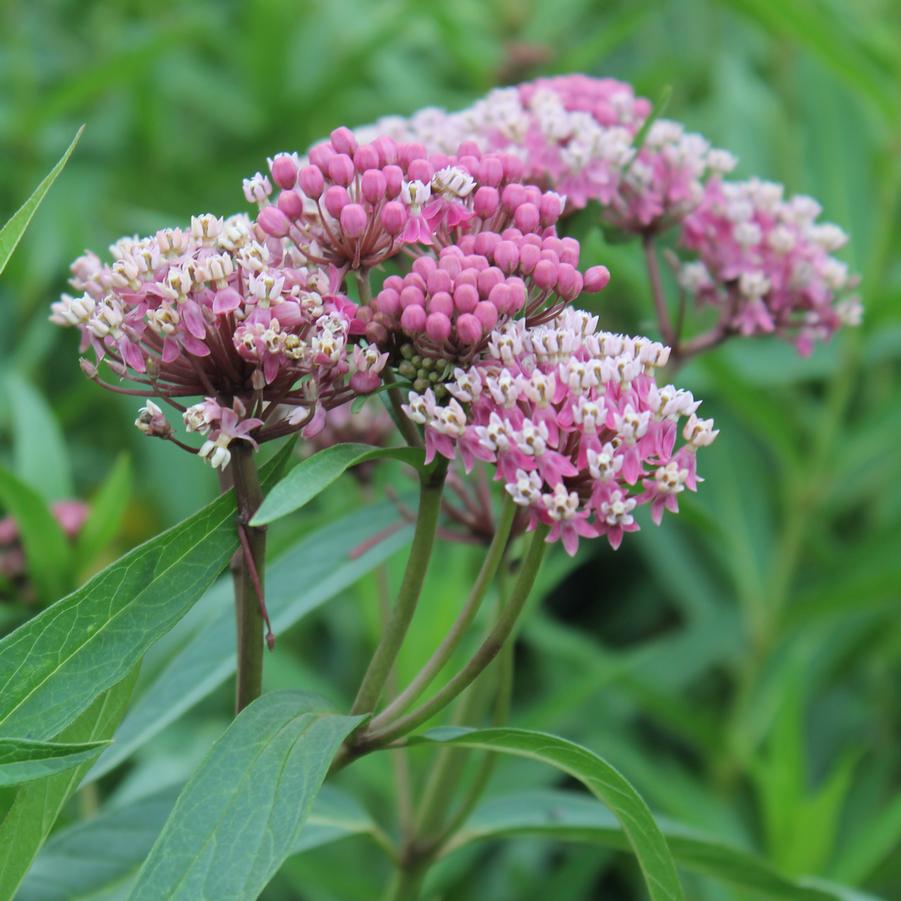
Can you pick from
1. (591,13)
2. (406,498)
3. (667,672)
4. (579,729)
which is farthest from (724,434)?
(591,13)

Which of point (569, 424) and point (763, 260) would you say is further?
point (763, 260)

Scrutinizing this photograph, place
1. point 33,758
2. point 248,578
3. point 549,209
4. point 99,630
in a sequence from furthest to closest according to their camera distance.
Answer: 1. point 549,209
2. point 248,578
3. point 99,630
4. point 33,758

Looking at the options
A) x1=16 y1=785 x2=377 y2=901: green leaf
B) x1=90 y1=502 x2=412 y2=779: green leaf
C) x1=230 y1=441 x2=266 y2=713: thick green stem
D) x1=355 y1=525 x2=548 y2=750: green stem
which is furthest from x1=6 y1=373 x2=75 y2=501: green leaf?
x1=355 y1=525 x2=548 y2=750: green stem

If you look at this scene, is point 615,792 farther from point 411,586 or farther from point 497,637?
point 411,586

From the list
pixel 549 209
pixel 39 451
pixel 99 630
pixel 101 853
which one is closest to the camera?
pixel 99 630

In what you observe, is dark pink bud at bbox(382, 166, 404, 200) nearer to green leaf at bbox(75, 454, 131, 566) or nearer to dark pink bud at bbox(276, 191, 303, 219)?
dark pink bud at bbox(276, 191, 303, 219)

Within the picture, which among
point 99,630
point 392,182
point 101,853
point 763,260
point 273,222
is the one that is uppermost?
point 763,260

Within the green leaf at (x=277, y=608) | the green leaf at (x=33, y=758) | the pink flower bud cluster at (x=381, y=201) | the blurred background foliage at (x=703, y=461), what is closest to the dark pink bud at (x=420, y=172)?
the pink flower bud cluster at (x=381, y=201)

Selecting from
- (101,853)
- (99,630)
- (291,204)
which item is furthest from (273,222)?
(101,853)
